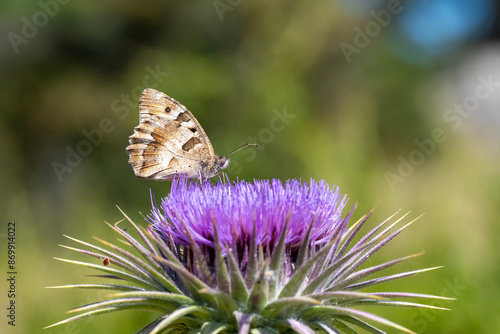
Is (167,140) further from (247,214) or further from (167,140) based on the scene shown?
(247,214)

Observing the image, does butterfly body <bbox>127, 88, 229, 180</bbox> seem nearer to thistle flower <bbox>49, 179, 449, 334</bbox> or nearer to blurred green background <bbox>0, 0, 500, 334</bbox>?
thistle flower <bbox>49, 179, 449, 334</bbox>

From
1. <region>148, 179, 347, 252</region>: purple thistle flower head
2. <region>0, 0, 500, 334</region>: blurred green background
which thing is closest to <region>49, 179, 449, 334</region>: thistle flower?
<region>148, 179, 347, 252</region>: purple thistle flower head

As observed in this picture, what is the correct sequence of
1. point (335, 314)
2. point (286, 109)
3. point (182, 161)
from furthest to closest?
point (286, 109)
point (182, 161)
point (335, 314)

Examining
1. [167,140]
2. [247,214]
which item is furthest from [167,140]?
[247,214]

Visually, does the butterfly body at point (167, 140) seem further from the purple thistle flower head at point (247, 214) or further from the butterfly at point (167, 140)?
the purple thistle flower head at point (247, 214)

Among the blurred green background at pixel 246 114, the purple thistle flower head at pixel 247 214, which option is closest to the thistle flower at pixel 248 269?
the purple thistle flower head at pixel 247 214

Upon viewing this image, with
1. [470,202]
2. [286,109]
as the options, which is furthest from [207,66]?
[470,202]

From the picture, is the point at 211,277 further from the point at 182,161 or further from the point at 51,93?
the point at 51,93
